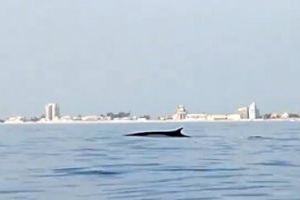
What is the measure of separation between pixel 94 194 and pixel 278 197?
15.4 feet

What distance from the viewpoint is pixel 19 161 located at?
36.0 metres

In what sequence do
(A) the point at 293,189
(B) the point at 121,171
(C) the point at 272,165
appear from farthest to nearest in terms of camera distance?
1. (C) the point at 272,165
2. (B) the point at 121,171
3. (A) the point at 293,189

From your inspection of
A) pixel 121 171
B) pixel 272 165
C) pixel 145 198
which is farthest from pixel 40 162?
pixel 145 198

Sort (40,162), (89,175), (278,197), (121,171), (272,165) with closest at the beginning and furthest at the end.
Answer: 1. (278,197)
2. (89,175)
3. (121,171)
4. (272,165)
5. (40,162)

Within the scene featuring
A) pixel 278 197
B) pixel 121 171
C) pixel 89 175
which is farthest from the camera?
pixel 121 171

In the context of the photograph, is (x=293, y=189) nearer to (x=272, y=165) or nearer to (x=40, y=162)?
(x=272, y=165)

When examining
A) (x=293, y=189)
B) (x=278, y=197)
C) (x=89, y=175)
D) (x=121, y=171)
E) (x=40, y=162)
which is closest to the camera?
(x=278, y=197)

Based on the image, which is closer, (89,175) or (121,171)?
(89,175)

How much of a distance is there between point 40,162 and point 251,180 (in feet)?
40.2

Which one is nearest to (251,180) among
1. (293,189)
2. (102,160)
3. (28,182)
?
(293,189)

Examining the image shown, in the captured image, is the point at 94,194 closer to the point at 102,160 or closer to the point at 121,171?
the point at 121,171

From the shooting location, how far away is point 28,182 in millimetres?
25250

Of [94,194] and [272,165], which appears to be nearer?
[94,194]

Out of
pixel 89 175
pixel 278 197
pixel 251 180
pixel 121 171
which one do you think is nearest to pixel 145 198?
pixel 278 197
